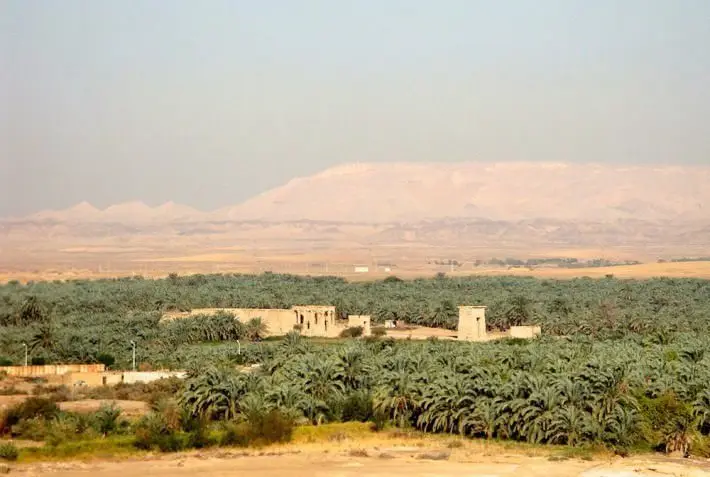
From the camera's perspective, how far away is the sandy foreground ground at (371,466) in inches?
1277

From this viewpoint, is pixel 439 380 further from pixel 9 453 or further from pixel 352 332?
pixel 352 332

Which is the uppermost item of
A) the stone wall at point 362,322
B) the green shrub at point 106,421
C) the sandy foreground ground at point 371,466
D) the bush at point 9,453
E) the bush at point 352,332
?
the stone wall at point 362,322

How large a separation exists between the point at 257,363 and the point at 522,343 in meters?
11.1

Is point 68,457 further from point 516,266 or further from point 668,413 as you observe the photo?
point 516,266

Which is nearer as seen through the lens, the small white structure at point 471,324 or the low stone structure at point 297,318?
the small white structure at point 471,324

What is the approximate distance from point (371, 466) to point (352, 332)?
36.5 metres

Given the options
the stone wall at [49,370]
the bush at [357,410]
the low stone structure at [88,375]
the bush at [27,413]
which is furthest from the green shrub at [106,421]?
the stone wall at [49,370]

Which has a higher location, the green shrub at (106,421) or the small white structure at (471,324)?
the small white structure at (471,324)

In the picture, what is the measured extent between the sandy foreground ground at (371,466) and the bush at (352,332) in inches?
1347

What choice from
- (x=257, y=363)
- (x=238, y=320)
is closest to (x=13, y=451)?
(x=257, y=363)

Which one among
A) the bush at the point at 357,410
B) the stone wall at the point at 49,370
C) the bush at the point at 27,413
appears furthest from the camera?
the stone wall at the point at 49,370

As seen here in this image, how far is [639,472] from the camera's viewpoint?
32188 millimetres

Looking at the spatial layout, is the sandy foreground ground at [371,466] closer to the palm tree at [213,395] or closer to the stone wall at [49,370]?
the palm tree at [213,395]

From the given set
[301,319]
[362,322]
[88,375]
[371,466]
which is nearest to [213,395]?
[371,466]
